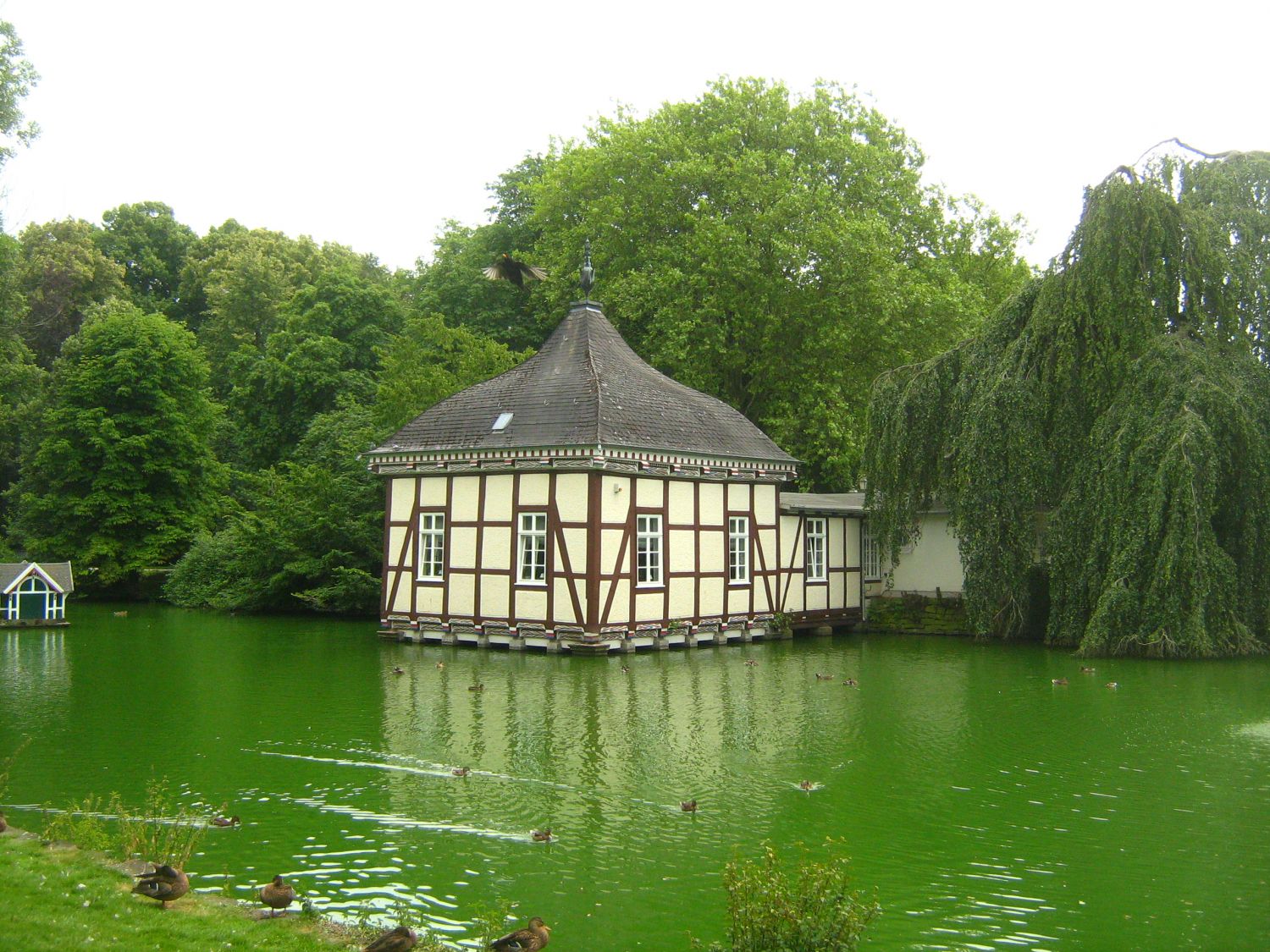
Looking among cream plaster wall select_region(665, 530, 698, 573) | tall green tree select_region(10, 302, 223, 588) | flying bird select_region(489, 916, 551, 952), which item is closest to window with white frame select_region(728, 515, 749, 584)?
cream plaster wall select_region(665, 530, 698, 573)

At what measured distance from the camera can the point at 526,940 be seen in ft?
18.5

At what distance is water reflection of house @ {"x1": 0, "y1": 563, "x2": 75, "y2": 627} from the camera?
22.8 meters

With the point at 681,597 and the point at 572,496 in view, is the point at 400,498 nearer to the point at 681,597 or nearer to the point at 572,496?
the point at 572,496

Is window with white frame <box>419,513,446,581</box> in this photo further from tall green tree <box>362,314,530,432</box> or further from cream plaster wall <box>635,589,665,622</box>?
tall green tree <box>362,314,530,432</box>

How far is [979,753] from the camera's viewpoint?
1099cm

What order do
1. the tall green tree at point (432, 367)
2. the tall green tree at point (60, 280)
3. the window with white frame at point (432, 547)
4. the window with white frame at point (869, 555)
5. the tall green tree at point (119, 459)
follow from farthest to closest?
the tall green tree at point (60, 280) < the tall green tree at point (119, 459) < the tall green tree at point (432, 367) < the window with white frame at point (869, 555) < the window with white frame at point (432, 547)

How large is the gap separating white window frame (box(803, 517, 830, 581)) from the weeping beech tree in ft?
9.87

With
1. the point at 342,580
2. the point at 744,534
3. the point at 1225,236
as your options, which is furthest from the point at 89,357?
the point at 1225,236

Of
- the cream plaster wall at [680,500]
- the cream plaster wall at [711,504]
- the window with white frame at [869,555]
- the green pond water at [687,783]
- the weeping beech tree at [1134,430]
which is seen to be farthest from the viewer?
the window with white frame at [869,555]

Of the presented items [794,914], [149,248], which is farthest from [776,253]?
[149,248]

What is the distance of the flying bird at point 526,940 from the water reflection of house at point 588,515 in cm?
1268

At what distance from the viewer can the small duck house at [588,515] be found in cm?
1877

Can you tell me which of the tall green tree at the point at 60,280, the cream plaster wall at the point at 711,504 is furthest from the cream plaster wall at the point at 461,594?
the tall green tree at the point at 60,280

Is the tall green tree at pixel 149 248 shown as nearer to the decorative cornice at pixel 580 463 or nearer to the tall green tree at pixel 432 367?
the tall green tree at pixel 432 367
